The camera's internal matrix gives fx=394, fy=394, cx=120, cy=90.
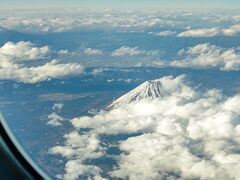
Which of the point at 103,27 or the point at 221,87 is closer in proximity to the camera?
the point at 221,87

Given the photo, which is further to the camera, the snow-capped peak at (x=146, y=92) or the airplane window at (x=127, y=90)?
the snow-capped peak at (x=146, y=92)

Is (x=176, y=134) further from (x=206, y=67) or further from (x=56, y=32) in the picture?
(x=56, y=32)

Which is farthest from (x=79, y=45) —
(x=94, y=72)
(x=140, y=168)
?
(x=140, y=168)

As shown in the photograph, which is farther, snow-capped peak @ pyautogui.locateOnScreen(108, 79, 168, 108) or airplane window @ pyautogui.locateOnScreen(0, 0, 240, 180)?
snow-capped peak @ pyautogui.locateOnScreen(108, 79, 168, 108)
